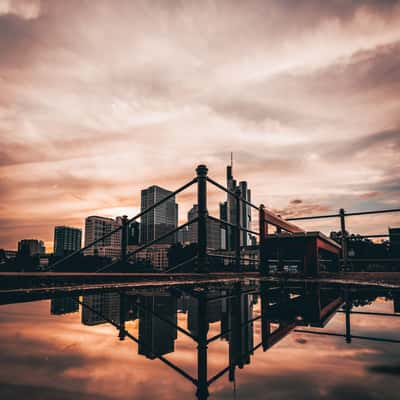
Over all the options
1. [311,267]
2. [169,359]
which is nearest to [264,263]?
→ [311,267]

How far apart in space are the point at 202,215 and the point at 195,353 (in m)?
5.34

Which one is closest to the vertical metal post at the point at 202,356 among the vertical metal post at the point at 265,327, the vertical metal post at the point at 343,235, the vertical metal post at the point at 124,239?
the vertical metal post at the point at 265,327

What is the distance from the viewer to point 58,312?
8.45ft

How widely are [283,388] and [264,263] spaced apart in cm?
827

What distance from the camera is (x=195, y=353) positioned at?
5.00ft

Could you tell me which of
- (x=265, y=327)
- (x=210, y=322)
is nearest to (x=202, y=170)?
(x=210, y=322)

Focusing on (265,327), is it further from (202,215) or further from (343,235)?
(343,235)

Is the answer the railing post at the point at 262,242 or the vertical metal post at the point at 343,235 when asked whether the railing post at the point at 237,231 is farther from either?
the vertical metal post at the point at 343,235

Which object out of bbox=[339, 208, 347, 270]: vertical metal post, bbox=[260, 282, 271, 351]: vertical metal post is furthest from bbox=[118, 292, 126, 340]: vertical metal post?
bbox=[339, 208, 347, 270]: vertical metal post

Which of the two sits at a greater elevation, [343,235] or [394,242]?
[343,235]

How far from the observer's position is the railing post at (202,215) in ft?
22.4

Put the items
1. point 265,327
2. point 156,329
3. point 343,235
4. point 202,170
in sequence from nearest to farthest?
1. point 156,329
2. point 265,327
3. point 202,170
4. point 343,235

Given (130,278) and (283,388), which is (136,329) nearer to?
(283,388)

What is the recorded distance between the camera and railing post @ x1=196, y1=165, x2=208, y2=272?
6.84 meters
